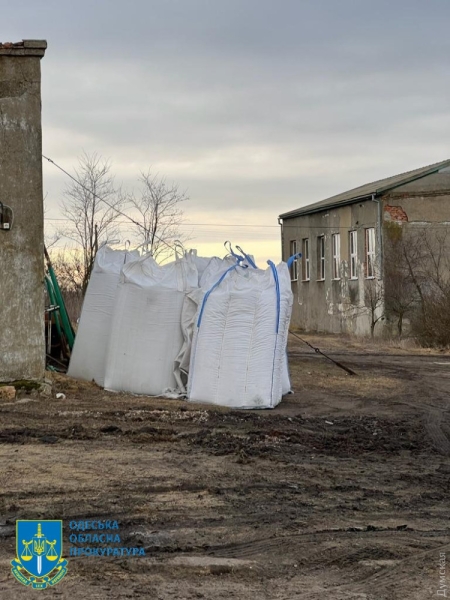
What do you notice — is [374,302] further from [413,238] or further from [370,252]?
[413,238]

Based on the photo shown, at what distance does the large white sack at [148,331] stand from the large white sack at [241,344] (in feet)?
2.15

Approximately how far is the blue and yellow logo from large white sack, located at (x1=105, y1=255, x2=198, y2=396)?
6684 millimetres

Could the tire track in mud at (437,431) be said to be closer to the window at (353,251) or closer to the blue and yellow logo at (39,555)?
the blue and yellow logo at (39,555)

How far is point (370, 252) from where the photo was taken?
28.8 metres

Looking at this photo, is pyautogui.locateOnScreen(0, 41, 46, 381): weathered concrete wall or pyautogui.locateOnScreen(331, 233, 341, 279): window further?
pyautogui.locateOnScreen(331, 233, 341, 279): window

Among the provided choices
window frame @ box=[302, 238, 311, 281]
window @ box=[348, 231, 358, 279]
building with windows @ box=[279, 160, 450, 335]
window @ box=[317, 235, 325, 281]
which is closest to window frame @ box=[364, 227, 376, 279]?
building with windows @ box=[279, 160, 450, 335]

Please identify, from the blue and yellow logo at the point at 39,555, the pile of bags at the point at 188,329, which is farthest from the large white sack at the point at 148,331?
the blue and yellow logo at the point at 39,555

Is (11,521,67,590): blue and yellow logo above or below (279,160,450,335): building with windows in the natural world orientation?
below

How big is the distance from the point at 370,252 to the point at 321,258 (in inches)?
203

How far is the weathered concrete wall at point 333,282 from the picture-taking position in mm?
29250

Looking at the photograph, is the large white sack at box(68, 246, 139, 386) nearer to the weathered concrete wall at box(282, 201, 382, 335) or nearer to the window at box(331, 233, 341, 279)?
the weathered concrete wall at box(282, 201, 382, 335)

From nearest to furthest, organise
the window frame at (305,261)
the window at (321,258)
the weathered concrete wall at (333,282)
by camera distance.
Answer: the weathered concrete wall at (333,282)
the window at (321,258)
the window frame at (305,261)

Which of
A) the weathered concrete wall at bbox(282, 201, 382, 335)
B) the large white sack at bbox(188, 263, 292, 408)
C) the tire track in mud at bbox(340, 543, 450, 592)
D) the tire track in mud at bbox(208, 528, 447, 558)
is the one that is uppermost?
the weathered concrete wall at bbox(282, 201, 382, 335)

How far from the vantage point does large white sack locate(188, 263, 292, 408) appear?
11227mm
